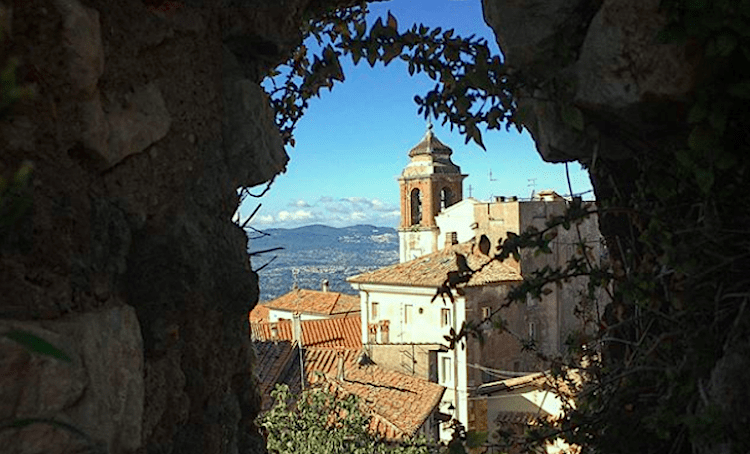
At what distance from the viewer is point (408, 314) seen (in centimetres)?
2773

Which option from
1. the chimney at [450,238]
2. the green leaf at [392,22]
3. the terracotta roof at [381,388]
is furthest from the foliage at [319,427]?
the chimney at [450,238]

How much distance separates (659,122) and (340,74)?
134 centimetres

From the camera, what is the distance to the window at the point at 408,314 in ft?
90.4

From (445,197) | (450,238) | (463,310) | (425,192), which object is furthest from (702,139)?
(445,197)

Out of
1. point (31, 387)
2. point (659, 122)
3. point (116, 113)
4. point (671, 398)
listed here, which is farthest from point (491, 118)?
point (31, 387)

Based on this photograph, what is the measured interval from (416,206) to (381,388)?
30557 mm

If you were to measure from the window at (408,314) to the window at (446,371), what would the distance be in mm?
3648

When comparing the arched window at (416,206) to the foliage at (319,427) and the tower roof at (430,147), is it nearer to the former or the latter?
the tower roof at (430,147)

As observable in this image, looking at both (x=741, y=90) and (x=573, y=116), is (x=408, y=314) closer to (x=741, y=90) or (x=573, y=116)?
(x=573, y=116)

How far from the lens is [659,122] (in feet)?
6.70

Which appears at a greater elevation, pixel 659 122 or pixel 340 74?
pixel 340 74

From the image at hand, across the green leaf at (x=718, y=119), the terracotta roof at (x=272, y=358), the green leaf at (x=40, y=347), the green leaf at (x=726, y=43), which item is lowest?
the terracotta roof at (x=272, y=358)

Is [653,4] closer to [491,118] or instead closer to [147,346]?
[491,118]

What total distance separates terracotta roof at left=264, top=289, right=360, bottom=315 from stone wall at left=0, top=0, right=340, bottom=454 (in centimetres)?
3277
